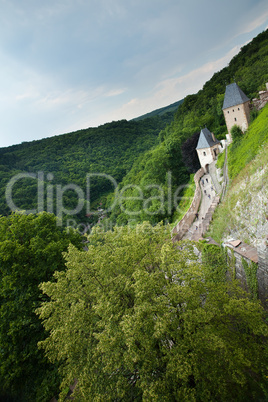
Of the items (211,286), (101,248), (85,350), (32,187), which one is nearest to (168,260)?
(211,286)

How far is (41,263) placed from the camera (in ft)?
44.3

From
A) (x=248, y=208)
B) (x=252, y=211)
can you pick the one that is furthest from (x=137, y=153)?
(x=252, y=211)

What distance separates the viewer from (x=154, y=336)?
6.43 m

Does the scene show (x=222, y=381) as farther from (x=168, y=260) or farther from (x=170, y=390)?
(x=168, y=260)

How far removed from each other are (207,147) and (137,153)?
7368 cm

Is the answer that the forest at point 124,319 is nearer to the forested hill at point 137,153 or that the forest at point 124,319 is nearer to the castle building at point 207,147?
the castle building at point 207,147

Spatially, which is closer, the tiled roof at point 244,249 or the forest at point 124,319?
the forest at point 124,319

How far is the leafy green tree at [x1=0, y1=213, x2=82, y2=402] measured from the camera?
11531mm

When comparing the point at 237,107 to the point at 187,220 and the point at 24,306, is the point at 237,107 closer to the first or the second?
the point at 187,220

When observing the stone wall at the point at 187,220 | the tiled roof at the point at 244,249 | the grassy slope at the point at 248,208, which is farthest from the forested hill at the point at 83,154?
the tiled roof at the point at 244,249

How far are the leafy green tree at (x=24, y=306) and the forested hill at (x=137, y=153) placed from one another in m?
20.1

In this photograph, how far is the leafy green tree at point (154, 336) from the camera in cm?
676

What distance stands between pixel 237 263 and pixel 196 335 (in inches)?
220

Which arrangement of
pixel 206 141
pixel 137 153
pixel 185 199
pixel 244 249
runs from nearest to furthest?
pixel 244 249, pixel 206 141, pixel 185 199, pixel 137 153
